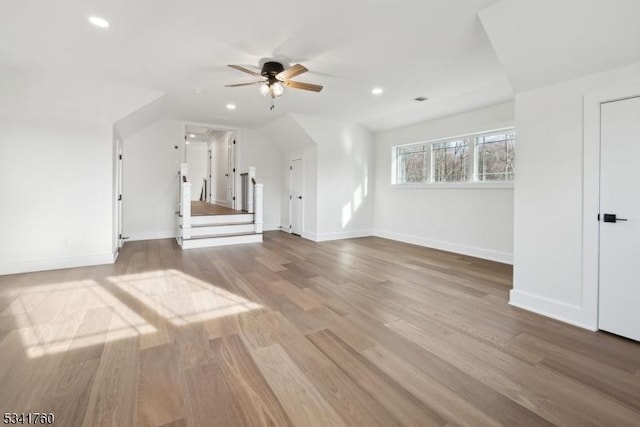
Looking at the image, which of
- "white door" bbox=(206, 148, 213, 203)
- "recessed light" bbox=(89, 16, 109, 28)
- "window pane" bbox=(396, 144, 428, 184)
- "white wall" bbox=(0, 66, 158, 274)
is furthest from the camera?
"white door" bbox=(206, 148, 213, 203)

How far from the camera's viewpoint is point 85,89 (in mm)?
4113

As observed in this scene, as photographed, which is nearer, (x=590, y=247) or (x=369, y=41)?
(x=590, y=247)

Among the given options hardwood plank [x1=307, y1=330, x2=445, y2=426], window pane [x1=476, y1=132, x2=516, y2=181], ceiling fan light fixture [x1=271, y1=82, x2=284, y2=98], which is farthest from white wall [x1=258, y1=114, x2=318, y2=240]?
hardwood plank [x1=307, y1=330, x2=445, y2=426]

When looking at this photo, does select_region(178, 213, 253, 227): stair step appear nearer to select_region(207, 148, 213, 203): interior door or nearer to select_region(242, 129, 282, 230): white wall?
select_region(242, 129, 282, 230): white wall

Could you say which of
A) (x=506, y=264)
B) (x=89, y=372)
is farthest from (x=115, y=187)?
(x=506, y=264)

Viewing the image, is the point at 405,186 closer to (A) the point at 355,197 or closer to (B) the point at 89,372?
(A) the point at 355,197

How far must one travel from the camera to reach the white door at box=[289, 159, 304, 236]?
7146mm

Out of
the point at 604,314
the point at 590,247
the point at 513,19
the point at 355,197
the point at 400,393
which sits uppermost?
the point at 513,19

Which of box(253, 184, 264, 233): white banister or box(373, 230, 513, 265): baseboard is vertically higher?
box(253, 184, 264, 233): white banister

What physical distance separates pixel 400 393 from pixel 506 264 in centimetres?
396

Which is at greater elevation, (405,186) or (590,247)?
(405,186)

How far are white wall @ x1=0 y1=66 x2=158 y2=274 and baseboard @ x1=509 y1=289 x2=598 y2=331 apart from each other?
5.57m

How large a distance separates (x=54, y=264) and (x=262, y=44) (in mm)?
4237

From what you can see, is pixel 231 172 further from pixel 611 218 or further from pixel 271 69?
pixel 611 218
